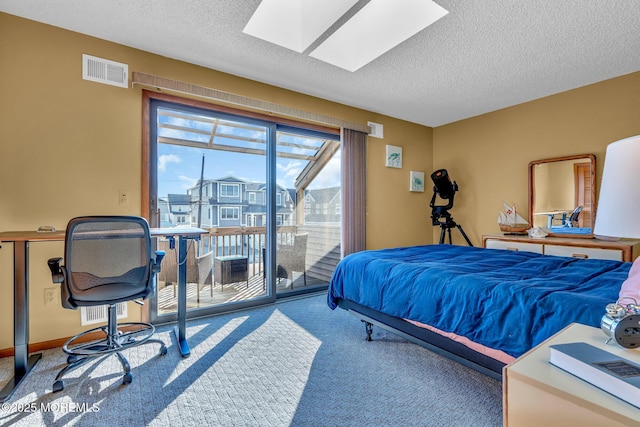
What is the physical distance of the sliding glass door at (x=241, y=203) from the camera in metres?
2.93

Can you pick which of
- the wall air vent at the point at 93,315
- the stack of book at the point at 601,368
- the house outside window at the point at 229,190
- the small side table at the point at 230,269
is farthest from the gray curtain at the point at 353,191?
the stack of book at the point at 601,368

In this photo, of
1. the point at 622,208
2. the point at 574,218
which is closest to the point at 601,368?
the point at 622,208

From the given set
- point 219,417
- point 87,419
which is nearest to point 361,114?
point 219,417

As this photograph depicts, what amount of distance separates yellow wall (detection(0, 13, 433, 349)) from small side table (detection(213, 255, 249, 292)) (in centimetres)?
85

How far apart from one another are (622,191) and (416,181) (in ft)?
13.2

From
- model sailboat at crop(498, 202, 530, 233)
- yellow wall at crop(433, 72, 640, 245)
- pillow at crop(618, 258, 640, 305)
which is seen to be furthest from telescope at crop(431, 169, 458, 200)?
pillow at crop(618, 258, 640, 305)

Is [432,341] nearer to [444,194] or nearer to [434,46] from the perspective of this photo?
[434,46]

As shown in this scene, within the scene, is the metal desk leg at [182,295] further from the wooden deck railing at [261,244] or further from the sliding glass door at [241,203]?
the wooden deck railing at [261,244]

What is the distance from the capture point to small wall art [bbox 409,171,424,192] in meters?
4.66

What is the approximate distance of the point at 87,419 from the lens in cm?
152

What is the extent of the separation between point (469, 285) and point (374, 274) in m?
0.68

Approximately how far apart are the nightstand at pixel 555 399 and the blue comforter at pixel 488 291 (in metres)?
0.51

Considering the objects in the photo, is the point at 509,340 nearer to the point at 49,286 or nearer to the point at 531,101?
the point at 49,286

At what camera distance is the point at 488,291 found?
5.25 feet
